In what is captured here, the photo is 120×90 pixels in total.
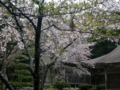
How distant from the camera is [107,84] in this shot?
11.3 m

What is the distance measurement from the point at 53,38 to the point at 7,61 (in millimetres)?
3725

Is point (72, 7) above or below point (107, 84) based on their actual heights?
above

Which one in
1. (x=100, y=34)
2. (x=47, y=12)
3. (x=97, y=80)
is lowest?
(x=97, y=80)

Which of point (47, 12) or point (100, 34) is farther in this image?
point (100, 34)

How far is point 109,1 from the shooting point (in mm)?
4562

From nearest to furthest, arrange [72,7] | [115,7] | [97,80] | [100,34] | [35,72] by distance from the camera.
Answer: [35,72] < [72,7] < [100,34] < [115,7] < [97,80]

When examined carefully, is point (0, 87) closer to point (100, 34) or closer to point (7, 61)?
point (7, 61)

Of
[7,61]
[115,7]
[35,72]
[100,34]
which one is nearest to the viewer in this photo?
[35,72]

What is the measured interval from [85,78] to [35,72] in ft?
62.6

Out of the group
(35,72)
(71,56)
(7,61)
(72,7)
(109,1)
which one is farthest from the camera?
(71,56)

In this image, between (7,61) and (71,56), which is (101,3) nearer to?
(7,61)

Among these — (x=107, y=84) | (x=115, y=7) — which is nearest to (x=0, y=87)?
(x=107, y=84)

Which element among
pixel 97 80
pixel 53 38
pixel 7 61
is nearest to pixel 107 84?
pixel 53 38

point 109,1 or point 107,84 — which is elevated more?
point 109,1
